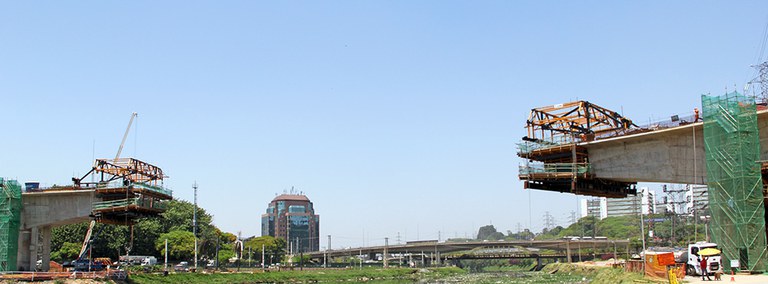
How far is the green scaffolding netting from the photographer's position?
49.2 metres

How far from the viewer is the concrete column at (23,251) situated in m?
67.9

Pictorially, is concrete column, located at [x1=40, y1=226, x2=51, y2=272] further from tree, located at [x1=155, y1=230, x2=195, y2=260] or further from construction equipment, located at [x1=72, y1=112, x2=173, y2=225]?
tree, located at [x1=155, y1=230, x2=195, y2=260]

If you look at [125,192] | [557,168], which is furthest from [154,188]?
[557,168]

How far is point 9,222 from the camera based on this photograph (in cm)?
6600

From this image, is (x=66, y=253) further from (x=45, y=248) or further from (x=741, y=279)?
(x=741, y=279)

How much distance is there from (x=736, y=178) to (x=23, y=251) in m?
63.8

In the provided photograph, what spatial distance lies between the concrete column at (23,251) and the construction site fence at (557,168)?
48357 millimetres

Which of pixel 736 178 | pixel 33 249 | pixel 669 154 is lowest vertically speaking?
pixel 33 249

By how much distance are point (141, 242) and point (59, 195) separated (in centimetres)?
6770

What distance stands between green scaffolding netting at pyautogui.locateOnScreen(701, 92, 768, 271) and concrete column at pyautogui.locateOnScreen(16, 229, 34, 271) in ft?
203

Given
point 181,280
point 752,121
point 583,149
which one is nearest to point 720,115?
point 752,121

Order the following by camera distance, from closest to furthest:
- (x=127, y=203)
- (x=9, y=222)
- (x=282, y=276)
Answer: (x=9, y=222) → (x=127, y=203) → (x=282, y=276)

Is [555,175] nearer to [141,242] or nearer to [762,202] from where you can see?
[762,202]

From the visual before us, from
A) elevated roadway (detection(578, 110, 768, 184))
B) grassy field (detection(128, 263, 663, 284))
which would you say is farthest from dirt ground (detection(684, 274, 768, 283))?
elevated roadway (detection(578, 110, 768, 184))
